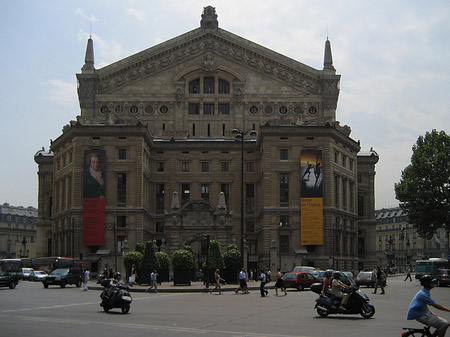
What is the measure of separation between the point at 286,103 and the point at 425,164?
69.3 feet

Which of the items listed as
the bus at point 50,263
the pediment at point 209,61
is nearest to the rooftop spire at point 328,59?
the pediment at point 209,61

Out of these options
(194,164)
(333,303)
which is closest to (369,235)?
(194,164)

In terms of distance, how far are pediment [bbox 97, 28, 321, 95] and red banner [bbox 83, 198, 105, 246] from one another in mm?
18752

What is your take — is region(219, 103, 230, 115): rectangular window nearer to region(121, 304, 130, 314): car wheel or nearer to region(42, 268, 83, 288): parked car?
region(42, 268, 83, 288): parked car

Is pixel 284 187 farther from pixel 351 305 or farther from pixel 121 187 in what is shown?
pixel 351 305

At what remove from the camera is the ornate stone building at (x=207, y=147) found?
3278 inches

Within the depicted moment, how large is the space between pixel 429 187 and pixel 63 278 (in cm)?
4493

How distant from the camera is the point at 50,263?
8950 cm

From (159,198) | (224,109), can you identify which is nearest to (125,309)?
(159,198)

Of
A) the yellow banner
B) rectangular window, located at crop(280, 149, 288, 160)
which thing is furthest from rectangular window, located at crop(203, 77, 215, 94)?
the yellow banner

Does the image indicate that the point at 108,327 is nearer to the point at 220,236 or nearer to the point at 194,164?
the point at 220,236

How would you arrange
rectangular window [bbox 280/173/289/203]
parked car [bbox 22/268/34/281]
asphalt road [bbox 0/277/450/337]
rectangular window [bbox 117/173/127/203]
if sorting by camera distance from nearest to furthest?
asphalt road [bbox 0/277/450/337]
rectangular window [bbox 280/173/289/203]
rectangular window [bbox 117/173/127/203]
parked car [bbox 22/268/34/281]

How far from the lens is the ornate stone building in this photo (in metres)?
83.2

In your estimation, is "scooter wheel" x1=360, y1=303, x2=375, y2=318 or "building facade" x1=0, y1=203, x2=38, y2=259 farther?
"building facade" x1=0, y1=203, x2=38, y2=259
